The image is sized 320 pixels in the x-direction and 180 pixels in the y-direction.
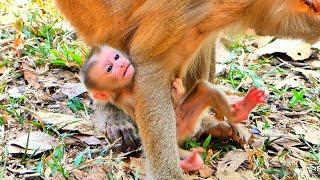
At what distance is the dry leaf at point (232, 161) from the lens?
4.50 metres

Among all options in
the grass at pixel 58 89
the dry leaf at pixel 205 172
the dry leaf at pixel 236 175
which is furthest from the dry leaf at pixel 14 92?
the dry leaf at pixel 236 175

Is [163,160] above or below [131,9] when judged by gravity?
below

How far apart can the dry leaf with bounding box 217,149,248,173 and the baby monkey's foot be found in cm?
23

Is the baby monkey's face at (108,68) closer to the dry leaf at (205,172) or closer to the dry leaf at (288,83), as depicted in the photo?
the dry leaf at (205,172)

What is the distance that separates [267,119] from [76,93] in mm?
1329

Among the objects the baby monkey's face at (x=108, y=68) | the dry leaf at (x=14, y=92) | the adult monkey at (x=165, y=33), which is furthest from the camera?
the dry leaf at (x=14, y=92)

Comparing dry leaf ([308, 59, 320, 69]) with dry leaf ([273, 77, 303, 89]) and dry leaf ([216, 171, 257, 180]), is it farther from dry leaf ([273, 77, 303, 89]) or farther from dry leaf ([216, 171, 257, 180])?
dry leaf ([216, 171, 257, 180])

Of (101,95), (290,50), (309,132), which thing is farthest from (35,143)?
(290,50)

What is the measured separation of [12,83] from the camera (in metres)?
5.28

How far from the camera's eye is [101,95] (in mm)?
4551

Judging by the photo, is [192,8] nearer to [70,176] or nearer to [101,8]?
[101,8]

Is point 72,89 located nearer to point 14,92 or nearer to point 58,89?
point 58,89

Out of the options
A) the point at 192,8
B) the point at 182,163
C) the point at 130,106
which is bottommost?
the point at 182,163

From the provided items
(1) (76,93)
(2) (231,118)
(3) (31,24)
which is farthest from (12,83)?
(2) (231,118)
